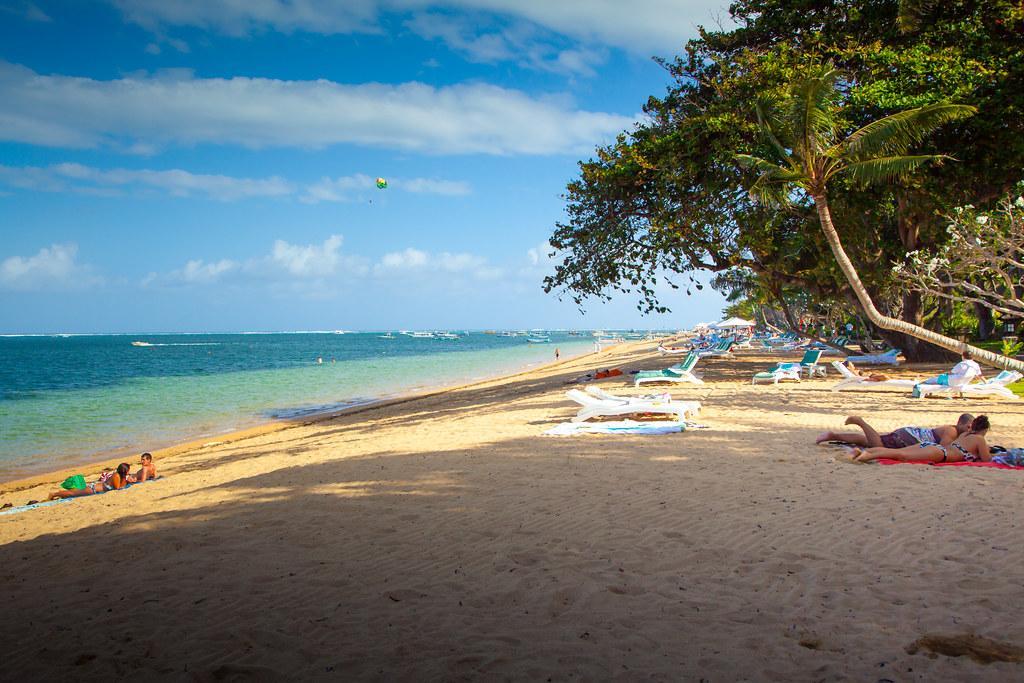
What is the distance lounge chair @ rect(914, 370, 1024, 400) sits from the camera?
43.0 ft

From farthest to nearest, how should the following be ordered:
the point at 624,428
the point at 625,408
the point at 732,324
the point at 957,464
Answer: the point at 732,324
the point at 625,408
the point at 624,428
the point at 957,464

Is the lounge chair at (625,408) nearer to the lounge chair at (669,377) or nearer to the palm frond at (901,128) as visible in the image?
the palm frond at (901,128)

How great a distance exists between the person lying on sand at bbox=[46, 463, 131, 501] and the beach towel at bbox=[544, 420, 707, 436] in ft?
21.7

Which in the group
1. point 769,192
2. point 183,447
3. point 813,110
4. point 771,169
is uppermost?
point 813,110

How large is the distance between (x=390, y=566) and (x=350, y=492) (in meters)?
2.32

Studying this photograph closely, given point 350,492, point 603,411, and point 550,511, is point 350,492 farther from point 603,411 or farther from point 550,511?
point 603,411

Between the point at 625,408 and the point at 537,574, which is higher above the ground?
the point at 625,408

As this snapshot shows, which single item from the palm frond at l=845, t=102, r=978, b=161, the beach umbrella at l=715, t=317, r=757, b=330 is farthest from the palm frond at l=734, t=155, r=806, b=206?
the beach umbrella at l=715, t=317, r=757, b=330

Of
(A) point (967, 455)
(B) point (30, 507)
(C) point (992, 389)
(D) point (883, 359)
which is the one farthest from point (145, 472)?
(D) point (883, 359)

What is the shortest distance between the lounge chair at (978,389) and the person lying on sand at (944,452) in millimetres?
7061

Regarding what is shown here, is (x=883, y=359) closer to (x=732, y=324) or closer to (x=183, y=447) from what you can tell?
(x=183, y=447)

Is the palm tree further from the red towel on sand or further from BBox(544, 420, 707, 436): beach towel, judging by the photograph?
the red towel on sand

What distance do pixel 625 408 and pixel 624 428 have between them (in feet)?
3.46

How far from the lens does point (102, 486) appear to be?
32.4 feet
